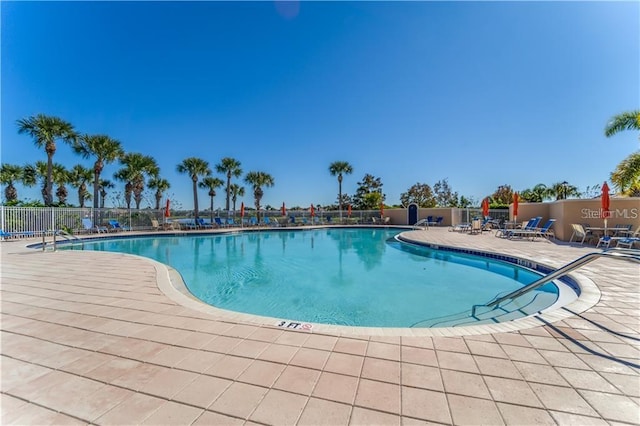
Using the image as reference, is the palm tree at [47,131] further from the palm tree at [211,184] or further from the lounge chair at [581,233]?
the lounge chair at [581,233]

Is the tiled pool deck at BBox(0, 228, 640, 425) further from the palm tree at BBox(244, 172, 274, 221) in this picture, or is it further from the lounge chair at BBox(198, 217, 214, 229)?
the palm tree at BBox(244, 172, 274, 221)

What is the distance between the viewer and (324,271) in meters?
7.35

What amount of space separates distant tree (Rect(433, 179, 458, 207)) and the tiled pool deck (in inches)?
1313

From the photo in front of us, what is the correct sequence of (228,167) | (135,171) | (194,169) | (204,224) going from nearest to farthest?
1. (204,224)
2. (135,171)
3. (194,169)
4. (228,167)

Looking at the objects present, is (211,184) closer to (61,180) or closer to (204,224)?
(61,180)

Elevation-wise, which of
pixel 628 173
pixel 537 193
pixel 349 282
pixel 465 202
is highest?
pixel 537 193

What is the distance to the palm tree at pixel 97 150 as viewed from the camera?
54.9 feet

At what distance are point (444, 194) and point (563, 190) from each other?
16825mm

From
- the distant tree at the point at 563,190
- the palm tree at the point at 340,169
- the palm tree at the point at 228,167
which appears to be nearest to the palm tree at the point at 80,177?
the palm tree at the point at 228,167

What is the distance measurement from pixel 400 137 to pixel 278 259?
1398cm

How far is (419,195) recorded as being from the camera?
1334 inches

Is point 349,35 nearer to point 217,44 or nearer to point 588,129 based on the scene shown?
point 217,44

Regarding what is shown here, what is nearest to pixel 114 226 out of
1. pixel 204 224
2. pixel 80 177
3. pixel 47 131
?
pixel 204 224

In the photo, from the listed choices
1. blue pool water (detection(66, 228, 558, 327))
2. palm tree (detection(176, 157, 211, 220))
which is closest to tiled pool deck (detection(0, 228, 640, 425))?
blue pool water (detection(66, 228, 558, 327))
